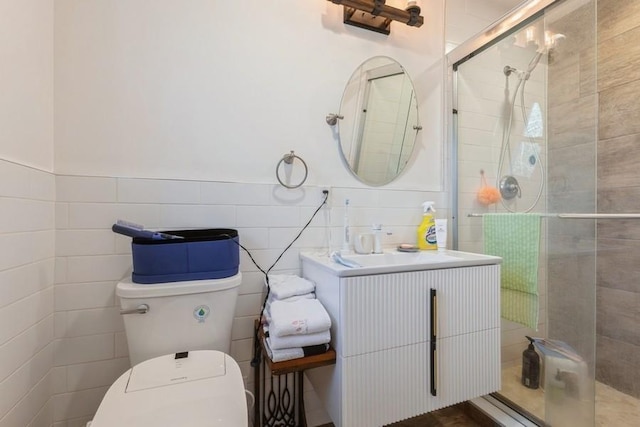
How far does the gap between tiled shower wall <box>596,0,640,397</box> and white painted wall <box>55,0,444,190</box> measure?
1258 mm

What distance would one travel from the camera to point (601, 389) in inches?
61.7

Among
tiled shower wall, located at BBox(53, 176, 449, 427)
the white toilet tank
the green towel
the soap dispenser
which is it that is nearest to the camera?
the white toilet tank

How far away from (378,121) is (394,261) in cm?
71

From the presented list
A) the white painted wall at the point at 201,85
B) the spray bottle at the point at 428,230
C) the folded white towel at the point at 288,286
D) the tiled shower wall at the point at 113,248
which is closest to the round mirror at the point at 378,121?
the white painted wall at the point at 201,85

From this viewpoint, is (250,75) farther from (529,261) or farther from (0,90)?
(529,261)

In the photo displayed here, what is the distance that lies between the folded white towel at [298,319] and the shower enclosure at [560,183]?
40.2 inches

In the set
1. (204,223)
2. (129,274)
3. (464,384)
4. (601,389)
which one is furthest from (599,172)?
(129,274)

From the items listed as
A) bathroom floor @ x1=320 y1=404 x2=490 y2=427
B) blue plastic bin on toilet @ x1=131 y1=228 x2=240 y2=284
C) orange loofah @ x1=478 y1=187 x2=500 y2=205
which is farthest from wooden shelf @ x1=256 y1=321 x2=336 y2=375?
orange loofah @ x1=478 y1=187 x2=500 y2=205

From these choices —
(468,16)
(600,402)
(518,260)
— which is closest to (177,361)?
(518,260)

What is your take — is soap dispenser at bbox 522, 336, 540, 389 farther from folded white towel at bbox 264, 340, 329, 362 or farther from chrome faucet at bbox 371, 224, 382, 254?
folded white towel at bbox 264, 340, 329, 362

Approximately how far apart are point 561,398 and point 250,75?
191 cm

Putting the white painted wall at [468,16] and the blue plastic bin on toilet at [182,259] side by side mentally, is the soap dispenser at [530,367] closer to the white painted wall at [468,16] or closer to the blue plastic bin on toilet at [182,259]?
the blue plastic bin on toilet at [182,259]

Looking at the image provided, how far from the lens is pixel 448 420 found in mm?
1357

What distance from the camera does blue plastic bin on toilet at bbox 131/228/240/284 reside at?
0.89m
